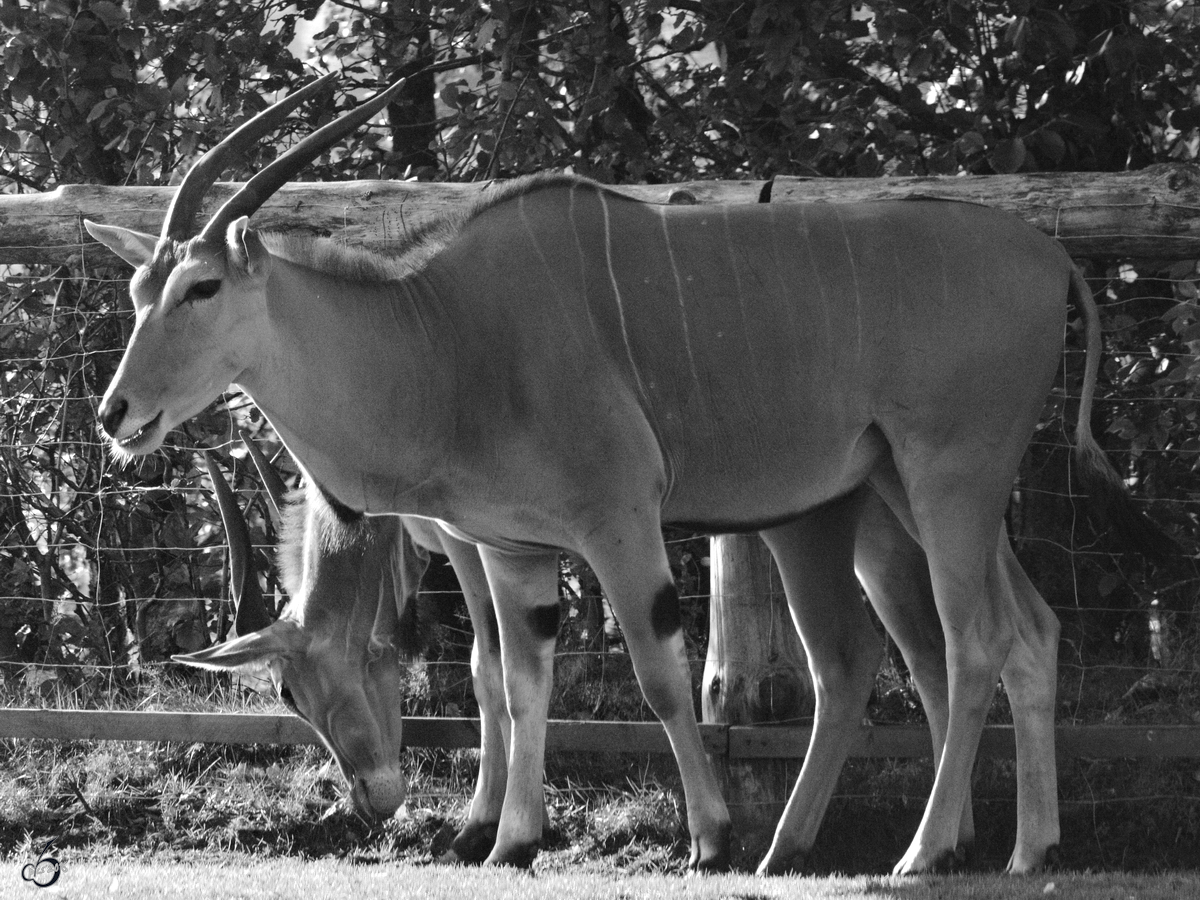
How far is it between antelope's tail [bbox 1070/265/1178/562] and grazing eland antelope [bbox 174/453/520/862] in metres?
1.71

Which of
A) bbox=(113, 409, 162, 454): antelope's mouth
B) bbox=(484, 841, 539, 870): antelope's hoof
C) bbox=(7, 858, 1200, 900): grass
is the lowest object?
bbox=(484, 841, 539, 870): antelope's hoof

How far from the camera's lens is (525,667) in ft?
13.8

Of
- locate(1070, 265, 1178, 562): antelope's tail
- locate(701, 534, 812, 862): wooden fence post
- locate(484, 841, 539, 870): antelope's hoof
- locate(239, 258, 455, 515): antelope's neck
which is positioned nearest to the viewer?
locate(239, 258, 455, 515): antelope's neck

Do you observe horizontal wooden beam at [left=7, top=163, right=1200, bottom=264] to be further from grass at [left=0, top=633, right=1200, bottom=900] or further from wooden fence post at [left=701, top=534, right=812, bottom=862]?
grass at [left=0, top=633, right=1200, bottom=900]

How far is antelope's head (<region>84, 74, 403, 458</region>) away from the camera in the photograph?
11.2ft

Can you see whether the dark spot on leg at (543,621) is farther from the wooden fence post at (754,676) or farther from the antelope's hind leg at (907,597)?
the antelope's hind leg at (907,597)

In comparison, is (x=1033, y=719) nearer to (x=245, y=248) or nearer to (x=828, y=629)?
(x=828, y=629)

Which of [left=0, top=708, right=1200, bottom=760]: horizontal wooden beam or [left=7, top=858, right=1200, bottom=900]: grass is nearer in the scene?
[left=7, top=858, right=1200, bottom=900]: grass

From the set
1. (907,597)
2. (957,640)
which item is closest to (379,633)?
(907,597)

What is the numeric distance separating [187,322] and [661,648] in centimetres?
138

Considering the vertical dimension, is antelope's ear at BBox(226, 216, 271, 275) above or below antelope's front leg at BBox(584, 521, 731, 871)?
above

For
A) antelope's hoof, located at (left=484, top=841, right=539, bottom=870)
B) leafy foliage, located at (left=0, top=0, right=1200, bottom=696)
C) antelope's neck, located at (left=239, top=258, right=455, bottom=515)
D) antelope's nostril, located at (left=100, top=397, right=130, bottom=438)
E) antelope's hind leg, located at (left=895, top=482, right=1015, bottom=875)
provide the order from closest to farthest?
antelope's nostril, located at (left=100, top=397, right=130, bottom=438), antelope's neck, located at (left=239, top=258, right=455, bottom=515), antelope's hind leg, located at (left=895, top=482, right=1015, bottom=875), antelope's hoof, located at (left=484, top=841, right=539, bottom=870), leafy foliage, located at (left=0, top=0, right=1200, bottom=696)

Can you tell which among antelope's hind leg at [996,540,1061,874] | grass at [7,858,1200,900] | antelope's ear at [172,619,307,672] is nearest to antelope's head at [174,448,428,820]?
antelope's ear at [172,619,307,672]

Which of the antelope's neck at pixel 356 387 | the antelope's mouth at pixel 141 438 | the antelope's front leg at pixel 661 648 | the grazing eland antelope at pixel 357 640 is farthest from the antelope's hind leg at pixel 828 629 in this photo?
the antelope's mouth at pixel 141 438
